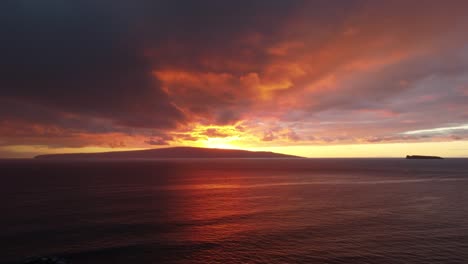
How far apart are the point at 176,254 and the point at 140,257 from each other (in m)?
4.94

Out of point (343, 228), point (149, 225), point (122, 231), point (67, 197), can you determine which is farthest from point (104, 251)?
point (67, 197)

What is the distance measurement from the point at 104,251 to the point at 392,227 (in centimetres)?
5080

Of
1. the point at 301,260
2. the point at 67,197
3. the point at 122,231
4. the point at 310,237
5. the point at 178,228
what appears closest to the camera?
the point at 301,260

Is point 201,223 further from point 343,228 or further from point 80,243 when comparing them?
point 343,228

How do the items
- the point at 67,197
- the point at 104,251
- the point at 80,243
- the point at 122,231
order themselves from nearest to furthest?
the point at 104,251, the point at 80,243, the point at 122,231, the point at 67,197

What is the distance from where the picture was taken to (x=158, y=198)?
92.9 metres

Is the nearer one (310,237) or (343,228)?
(310,237)

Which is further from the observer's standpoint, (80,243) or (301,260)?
(80,243)

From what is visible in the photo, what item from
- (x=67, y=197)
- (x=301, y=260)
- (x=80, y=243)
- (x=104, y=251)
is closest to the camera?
(x=301, y=260)

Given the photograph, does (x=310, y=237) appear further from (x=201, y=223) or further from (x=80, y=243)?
(x=80, y=243)

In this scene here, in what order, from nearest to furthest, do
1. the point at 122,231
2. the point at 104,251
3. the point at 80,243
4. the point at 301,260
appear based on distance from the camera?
1. the point at 301,260
2. the point at 104,251
3. the point at 80,243
4. the point at 122,231

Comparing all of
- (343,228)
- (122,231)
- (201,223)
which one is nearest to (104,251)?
(122,231)

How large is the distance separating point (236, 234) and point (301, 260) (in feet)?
48.0

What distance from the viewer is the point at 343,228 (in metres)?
53.6
